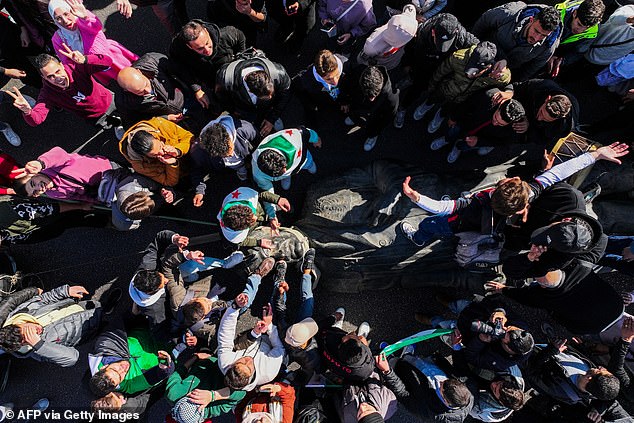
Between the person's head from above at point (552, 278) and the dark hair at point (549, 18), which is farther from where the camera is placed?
the person's head from above at point (552, 278)

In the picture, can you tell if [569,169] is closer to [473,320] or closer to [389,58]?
[473,320]

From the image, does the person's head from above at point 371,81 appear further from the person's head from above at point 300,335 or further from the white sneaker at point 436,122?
the person's head from above at point 300,335

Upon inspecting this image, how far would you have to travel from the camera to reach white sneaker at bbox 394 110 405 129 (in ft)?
19.1

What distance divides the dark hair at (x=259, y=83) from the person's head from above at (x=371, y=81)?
3.29 ft

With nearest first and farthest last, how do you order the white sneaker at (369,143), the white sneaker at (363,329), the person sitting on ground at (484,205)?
1. the person sitting on ground at (484,205)
2. the white sneaker at (363,329)
3. the white sneaker at (369,143)

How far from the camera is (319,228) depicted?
5.22 meters

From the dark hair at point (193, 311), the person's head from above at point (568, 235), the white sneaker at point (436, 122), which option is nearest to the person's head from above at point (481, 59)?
the white sneaker at point (436, 122)

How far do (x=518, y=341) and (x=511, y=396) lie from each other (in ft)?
2.10

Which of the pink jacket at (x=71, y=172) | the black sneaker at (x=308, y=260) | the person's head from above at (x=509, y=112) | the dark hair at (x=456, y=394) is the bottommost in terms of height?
the dark hair at (x=456, y=394)

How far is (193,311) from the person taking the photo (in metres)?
4.51

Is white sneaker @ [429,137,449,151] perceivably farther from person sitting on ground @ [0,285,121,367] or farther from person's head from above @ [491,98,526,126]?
person sitting on ground @ [0,285,121,367]

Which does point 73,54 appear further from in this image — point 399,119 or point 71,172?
point 399,119

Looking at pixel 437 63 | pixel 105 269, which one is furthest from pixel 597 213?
pixel 105 269

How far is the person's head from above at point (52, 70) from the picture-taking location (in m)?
4.35
